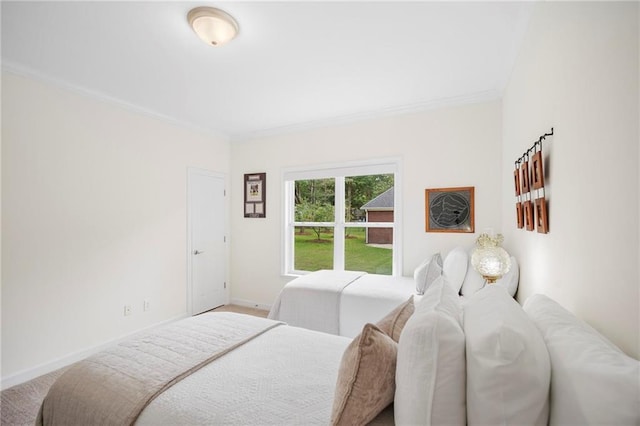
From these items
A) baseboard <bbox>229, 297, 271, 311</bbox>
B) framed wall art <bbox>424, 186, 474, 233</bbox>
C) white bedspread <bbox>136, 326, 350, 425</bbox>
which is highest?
framed wall art <bbox>424, 186, 474, 233</bbox>

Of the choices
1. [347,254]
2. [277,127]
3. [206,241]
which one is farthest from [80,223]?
[347,254]

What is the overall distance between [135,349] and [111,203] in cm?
222

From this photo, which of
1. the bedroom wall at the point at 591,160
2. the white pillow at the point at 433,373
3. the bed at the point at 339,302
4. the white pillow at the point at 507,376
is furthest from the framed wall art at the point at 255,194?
the white pillow at the point at 507,376

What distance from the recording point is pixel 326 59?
8.09 ft

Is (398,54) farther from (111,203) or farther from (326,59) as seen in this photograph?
(111,203)

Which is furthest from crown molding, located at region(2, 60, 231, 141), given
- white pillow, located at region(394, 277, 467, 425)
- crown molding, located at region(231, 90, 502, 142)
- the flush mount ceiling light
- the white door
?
white pillow, located at region(394, 277, 467, 425)

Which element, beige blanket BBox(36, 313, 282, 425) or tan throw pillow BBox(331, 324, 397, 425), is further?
beige blanket BBox(36, 313, 282, 425)

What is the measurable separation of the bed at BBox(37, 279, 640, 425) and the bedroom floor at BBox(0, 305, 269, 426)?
107 centimetres

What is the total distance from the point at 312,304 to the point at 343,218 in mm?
1463

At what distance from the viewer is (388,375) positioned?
1032 millimetres

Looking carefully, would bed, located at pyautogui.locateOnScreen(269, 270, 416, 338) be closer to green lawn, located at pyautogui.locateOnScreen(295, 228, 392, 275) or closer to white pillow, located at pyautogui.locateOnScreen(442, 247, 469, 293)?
white pillow, located at pyautogui.locateOnScreen(442, 247, 469, 293)

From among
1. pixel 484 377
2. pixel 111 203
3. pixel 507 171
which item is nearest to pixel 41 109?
pixel 111 203

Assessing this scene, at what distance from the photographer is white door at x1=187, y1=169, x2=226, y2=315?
4156 mm

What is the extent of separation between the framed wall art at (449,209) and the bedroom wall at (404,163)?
62 millimetres
